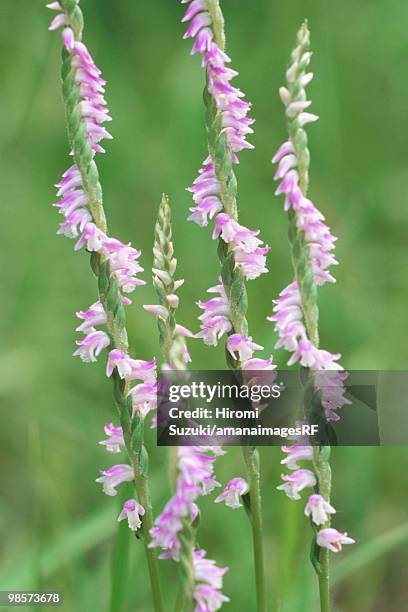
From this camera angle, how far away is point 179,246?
266cm

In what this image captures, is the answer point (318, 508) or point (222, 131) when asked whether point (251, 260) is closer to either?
point (222, 131)

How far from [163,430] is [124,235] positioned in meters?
1.77

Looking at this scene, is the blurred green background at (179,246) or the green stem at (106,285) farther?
the blurred green background at (179,246)

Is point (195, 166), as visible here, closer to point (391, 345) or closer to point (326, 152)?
point (326, 152)

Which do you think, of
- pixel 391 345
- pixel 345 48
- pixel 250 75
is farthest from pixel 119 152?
pixel 391 345

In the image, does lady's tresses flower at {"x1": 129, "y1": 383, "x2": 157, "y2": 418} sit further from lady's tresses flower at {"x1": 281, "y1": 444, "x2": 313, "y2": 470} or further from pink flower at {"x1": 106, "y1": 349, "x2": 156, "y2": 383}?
lady's tresses flower at {"x1": 281, "y1": 444, "x2": 313, "y2": 470}

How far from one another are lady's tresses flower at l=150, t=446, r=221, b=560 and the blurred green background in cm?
59

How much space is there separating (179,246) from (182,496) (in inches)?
70.4

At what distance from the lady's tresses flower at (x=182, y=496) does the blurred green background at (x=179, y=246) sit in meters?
0.59

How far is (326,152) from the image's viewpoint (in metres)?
2.82

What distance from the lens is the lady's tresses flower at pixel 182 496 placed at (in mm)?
899

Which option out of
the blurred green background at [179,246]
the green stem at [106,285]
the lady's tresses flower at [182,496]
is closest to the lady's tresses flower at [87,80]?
the green stem at [106,285]

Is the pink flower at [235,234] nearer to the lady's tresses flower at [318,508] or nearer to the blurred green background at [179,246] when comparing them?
the lady's tresses flower at [318,508]

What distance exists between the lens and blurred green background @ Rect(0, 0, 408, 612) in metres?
2.00
